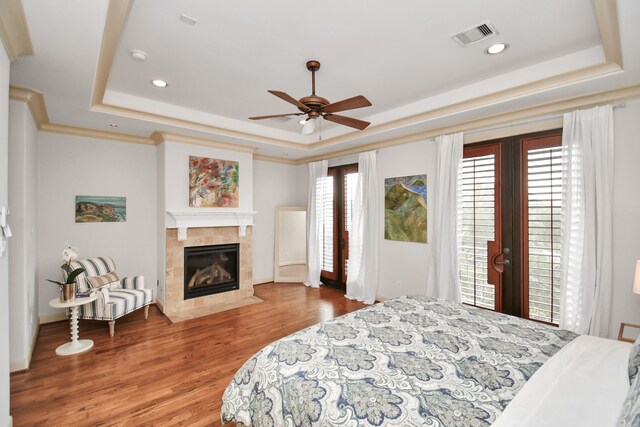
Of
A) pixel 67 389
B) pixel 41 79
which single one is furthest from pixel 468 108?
pixel 67 389

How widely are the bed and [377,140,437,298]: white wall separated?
2.08 meters

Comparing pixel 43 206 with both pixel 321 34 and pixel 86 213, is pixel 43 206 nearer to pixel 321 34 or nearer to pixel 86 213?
pixel 86 213

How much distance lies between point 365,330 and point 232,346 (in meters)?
1.96

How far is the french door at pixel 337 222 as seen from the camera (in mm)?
5598

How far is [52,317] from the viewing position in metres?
4.02

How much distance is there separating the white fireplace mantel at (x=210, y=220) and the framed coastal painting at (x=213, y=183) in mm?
155

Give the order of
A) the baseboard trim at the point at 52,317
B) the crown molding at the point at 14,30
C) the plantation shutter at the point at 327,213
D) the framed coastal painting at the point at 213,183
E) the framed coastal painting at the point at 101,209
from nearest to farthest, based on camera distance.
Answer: the crown molding at the point at 14,30 → the baseboard trim at the point at 52,317 → the framed coastal painting at the point at 101,209 → the framed coastal painting at the point at 213,183 → the plantation shutter at the point at 327,213

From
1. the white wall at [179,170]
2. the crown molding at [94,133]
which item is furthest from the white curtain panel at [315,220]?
the crown molding at [94,133]

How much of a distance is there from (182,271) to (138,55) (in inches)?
119

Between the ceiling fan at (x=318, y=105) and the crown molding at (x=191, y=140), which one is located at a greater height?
the crown molding at (x=191, y=140)

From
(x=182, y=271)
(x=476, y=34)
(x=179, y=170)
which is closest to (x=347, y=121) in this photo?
(x=476, y=34)

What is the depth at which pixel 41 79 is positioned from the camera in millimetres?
2588

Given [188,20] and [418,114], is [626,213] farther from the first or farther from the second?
[188,20]

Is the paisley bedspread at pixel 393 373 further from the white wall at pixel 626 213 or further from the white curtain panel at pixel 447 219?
the white curtain panel at pixel 447 219
